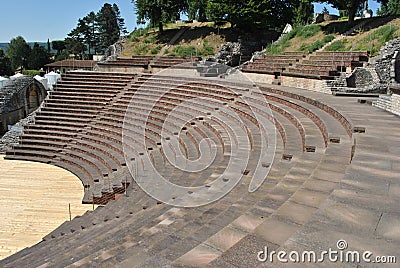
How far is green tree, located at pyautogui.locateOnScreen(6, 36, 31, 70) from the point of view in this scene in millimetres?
62219

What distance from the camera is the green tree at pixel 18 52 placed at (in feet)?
204

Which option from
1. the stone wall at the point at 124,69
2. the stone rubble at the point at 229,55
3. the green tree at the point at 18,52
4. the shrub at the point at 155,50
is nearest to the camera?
the stone wall at the point at 124,69

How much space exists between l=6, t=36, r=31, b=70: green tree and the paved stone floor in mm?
Answer: 54444

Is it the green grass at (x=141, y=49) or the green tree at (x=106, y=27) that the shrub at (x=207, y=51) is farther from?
the green tree at (x=106, y=27)

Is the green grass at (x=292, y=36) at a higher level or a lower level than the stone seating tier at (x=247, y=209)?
higher

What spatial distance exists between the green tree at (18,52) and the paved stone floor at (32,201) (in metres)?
54.4

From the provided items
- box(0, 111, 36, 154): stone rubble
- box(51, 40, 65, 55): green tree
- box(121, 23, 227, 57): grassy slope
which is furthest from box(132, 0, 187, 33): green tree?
box(51, 40, 65, 55): green tree

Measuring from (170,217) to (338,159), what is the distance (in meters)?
2.66

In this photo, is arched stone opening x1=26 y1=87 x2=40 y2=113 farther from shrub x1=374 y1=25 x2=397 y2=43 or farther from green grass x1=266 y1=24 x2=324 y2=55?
shrub x1=374 y1=25 x2=397 y2=43

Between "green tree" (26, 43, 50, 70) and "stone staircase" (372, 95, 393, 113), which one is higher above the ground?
"green tree" (26, 43, 50, 70)

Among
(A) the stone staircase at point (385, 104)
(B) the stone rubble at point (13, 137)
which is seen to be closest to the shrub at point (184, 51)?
(B) the stone rubble at point (13, 137)

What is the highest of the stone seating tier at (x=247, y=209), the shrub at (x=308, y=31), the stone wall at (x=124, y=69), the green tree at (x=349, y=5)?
the green tree at (x=349, y=5)

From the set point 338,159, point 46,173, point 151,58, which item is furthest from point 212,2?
point 338,159

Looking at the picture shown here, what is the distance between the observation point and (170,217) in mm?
4699
